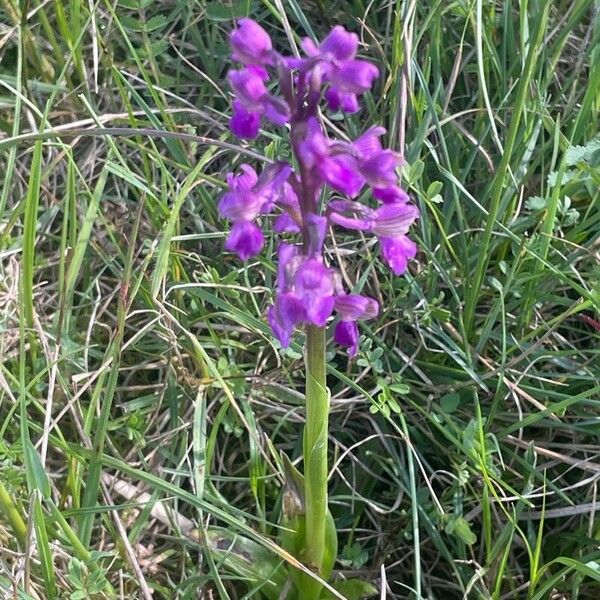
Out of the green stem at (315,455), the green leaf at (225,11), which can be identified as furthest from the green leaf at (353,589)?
the green leaf at (225,11)

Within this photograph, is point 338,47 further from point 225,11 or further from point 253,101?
point 225,11

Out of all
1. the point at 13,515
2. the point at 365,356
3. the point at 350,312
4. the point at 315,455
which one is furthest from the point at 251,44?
the point at 13,515

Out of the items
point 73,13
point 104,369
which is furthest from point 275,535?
point 73,13

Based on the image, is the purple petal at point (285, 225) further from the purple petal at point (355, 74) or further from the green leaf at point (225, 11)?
the green leaf at point (225, 11)

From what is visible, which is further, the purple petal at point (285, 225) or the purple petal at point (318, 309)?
the purple petal at point (285, 225)

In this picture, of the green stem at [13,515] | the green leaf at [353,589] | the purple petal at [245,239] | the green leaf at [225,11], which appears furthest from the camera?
the green leaf at [225,11]
